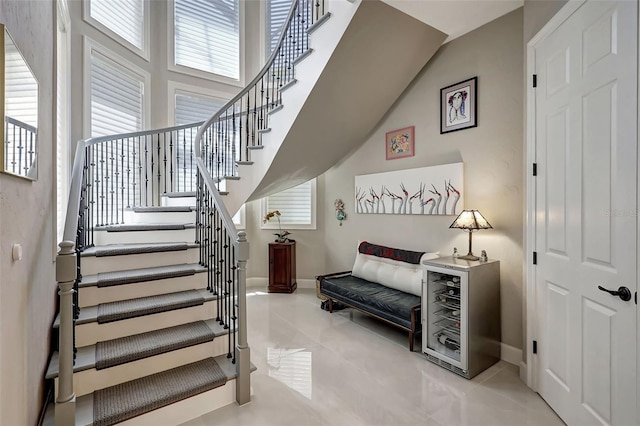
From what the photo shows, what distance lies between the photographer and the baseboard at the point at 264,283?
5.22m

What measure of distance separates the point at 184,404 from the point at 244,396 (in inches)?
15.4

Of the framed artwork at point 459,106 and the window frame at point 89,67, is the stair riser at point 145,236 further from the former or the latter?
the framed artwork at point 459,106

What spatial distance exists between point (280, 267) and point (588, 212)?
3.98m

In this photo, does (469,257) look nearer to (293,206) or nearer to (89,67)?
(293,206)

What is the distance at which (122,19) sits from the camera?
4.06 meters

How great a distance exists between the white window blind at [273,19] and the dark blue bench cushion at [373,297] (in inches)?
165

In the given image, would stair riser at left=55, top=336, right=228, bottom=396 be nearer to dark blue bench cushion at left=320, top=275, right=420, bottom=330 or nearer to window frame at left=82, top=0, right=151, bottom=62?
dark blue bench cushion at left=320, top=275, right=420, bottom=330

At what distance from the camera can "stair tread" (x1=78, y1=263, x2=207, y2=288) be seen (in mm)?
2301

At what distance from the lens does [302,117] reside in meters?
3.17

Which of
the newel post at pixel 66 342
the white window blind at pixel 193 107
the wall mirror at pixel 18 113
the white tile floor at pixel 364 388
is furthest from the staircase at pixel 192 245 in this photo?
the white window blind at pixel 193 107

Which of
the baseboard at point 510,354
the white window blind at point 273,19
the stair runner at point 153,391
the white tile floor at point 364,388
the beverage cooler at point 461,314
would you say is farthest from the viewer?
the white window blind at point 273,19

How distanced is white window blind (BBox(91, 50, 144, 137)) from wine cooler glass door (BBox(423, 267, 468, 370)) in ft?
13.8

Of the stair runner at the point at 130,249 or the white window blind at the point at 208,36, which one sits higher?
the white window blind at the point at 208,36

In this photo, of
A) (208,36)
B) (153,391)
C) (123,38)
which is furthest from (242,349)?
(208,36)
